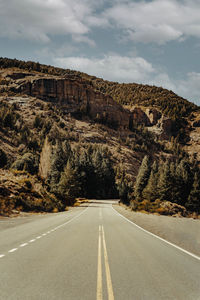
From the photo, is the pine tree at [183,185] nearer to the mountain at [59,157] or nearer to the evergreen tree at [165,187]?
the mountain at [59,157]

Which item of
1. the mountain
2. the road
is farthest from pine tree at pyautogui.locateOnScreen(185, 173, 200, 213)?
the road

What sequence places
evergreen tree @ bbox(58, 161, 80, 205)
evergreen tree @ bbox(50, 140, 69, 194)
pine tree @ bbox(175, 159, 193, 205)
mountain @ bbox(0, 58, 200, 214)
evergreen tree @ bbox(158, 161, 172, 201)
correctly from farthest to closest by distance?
evergreen tree @ bbox(50, 140, 69, 194) < pine tree @ bbox(175, 159, 193, 205) < evergreen tree @ bbox(158, 161, 172, 201) < evergreen tree @ bbox(58, 161, 80, 205) < mountain @ bbox(0, 58, 200, 214)

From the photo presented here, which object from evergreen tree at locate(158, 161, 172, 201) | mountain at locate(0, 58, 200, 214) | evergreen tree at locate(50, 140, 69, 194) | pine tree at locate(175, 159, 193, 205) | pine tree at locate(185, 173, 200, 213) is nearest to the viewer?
mountain at locate(0, 58, 200, 214)

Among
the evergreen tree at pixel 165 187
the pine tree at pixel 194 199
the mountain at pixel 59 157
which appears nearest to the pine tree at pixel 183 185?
the mountain at pixel 59 157

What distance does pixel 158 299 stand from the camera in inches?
209

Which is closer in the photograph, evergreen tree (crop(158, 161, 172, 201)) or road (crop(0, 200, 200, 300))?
road (crop(0, 200, 200, 300))

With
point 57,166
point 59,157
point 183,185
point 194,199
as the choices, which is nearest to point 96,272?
point 194,199

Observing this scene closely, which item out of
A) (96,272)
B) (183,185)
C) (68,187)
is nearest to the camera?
(96,272)

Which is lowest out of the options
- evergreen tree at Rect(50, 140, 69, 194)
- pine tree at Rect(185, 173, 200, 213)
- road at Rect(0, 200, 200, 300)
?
pine tree at Rect(185, 173, 200, 213)

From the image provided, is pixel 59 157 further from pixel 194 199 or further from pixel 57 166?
pixel 194 199

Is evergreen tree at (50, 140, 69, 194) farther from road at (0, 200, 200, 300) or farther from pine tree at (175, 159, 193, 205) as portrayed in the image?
road at (0, 200, 200, 300)

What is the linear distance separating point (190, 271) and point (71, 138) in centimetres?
15214

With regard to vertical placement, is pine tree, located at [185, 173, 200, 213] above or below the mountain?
below

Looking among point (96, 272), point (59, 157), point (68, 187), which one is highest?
point (59, 157)
